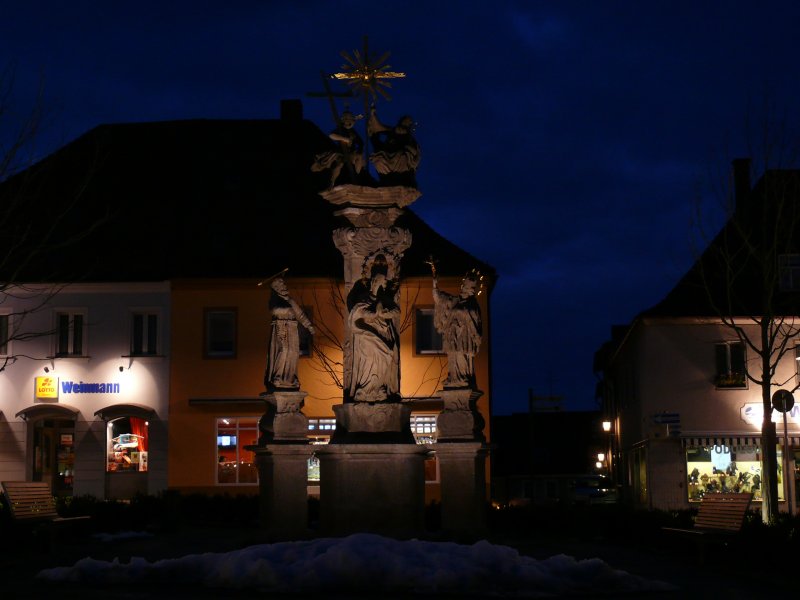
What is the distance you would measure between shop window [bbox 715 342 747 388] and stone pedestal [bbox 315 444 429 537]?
21.0 meters

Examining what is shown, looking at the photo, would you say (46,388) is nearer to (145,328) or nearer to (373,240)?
(145,328)

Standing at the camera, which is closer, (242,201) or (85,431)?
(85,431)

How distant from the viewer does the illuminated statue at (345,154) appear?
60.9ft

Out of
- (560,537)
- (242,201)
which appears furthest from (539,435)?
(560,537)

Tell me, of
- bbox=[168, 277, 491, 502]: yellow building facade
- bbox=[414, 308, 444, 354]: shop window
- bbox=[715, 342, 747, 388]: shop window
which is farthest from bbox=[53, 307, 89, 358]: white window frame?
bbox=[715, 342, 747, 388]: shop window

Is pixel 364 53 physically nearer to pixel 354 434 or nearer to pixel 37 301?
pixel 354 434

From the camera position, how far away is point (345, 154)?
18.6 meters

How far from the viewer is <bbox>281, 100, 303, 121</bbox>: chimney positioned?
143 ft

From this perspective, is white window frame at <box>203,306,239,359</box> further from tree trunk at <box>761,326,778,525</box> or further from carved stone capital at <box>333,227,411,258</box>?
carved stone capital at <box>333,227,411,258</box>

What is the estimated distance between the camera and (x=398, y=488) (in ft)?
56.7

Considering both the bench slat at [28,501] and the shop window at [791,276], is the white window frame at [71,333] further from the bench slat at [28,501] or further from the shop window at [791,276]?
the shop window at [791,276]

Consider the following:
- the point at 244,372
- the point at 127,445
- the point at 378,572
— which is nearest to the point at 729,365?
the point at 244,372

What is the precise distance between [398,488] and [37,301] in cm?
2250

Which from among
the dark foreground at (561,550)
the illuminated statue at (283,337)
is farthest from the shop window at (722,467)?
the illuminated statue at (283,337)
